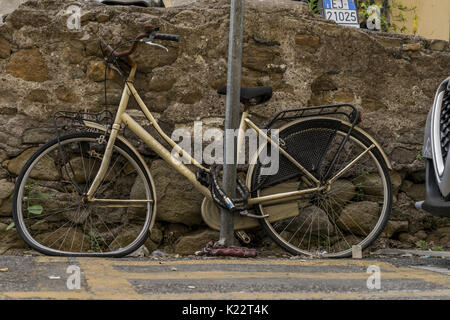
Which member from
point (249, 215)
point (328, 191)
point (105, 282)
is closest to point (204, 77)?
point (249, 215)

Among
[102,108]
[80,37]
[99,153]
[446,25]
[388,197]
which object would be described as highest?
[446,25]

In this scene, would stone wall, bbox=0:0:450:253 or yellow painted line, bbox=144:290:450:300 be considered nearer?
yellow painted line, bbox=144:290:450:300

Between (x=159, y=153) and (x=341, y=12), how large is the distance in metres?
2.60

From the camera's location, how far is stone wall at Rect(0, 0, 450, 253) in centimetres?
388

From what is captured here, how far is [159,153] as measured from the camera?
3801mm

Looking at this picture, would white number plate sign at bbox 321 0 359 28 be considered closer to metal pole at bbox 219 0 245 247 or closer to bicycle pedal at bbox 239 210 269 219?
metal pole at bbox 219 0 245 247

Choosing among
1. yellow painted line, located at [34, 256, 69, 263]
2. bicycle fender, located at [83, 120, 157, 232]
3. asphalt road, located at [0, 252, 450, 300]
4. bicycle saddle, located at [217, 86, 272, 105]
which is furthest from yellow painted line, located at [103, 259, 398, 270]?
bicycle saddle, located at [217, 86, 272, 105]

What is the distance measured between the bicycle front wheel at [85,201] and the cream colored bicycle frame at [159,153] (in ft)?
0.19

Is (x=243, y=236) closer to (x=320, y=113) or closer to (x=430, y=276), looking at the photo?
(x=320, y=113)

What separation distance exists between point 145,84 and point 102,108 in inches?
12.2

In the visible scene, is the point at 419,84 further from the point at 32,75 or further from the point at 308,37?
the point at 32,75

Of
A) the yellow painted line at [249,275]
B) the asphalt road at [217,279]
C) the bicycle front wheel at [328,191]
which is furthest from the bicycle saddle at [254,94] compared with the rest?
the yellow painted line at [249,275]

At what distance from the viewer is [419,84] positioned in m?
4.47
